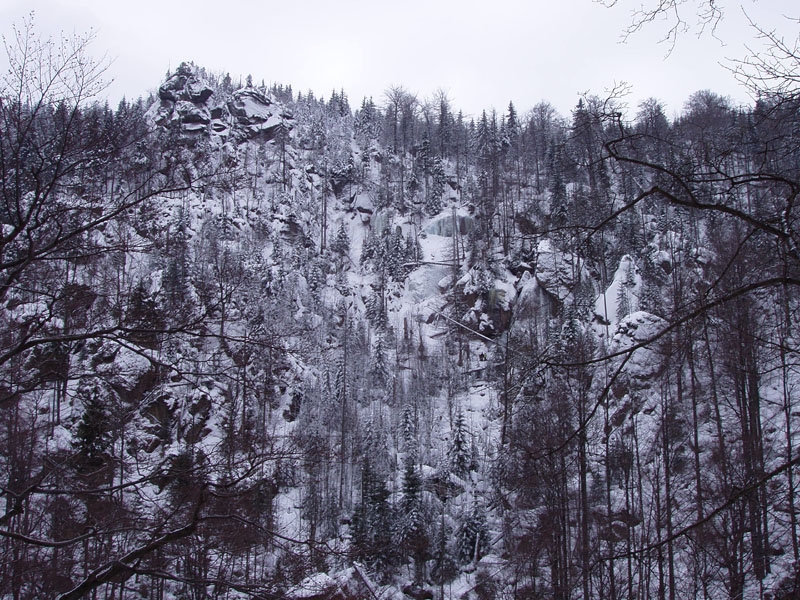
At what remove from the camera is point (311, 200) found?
75.8 m

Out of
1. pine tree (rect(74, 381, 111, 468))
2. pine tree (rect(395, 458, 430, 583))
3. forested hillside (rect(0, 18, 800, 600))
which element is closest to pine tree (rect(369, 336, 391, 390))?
forested hillside (rect(0, 18, 800, 600))

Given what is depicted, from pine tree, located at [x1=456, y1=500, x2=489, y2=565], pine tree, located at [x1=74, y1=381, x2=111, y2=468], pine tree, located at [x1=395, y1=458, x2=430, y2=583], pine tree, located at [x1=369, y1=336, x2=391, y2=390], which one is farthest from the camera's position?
pine tree, located at [x1=369, y1=336, x2=391, y2=390]

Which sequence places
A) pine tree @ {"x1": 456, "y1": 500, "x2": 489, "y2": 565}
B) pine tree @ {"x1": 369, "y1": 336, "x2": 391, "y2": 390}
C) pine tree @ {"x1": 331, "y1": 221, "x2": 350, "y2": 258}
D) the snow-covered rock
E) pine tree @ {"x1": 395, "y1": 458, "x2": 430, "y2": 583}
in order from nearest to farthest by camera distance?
1. the snow-covered rock
2. pine tree @ {"x1": 456, "y1": 500, "x2": 489, "y2": 565}
3. pine tree @ {"x1": 395, "y1": 458, "x2": 430, "y2": 583}
4. pine tree @ {"x1": 369, "y1": 336, "x2": 391, "y2": 390}
5. pine tree @ {"x1": 331, "y1": 221, "x2": 350, "y2": 258}

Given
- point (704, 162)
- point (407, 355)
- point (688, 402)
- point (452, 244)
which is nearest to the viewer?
point (704, 162)

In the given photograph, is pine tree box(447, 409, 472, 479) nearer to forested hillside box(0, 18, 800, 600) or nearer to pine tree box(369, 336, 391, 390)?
forested hillside box(0, 18, 800, 600)

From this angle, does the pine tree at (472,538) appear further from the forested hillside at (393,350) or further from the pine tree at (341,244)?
the pine tree at (341,244)

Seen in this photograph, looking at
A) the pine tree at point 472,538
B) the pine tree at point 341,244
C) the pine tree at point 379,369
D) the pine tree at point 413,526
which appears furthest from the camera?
the pine tree at point 341,244

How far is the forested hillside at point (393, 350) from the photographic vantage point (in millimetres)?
Answer: 3834

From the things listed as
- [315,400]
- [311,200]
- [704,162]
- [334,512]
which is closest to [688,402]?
[334,512]

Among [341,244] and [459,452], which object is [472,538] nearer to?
[459,452]

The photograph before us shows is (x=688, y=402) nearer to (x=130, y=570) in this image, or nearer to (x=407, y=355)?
(x=130, y=570)

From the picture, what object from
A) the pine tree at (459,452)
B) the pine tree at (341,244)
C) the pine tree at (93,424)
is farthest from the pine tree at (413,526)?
the pine tree at (341,244)

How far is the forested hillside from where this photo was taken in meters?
3.83

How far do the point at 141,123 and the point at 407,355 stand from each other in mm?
50927
